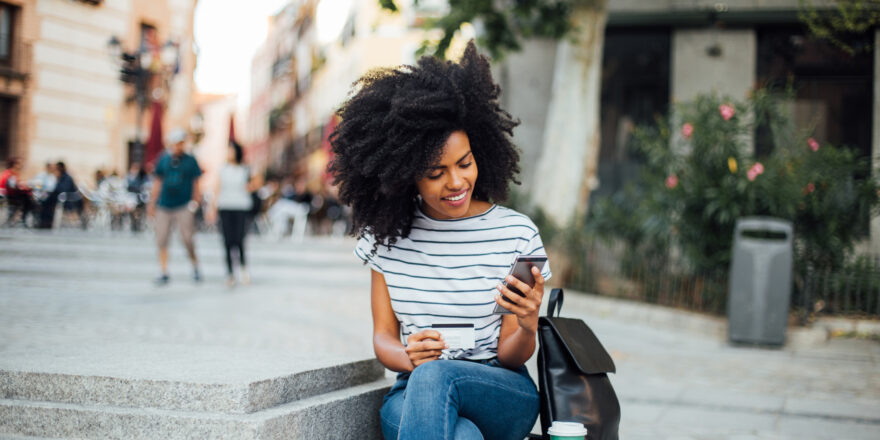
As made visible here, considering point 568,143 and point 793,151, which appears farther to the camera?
point 568,143

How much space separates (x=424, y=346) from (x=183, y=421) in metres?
0.86

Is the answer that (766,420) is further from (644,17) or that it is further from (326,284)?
(644,17)

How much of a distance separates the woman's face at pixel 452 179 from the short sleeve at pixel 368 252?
0.95 ft

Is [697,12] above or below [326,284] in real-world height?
above

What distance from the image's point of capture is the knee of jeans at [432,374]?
8.68ft

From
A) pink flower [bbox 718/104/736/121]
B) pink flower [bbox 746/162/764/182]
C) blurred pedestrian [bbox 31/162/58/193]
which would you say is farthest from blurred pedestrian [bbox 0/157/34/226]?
pink flower [bbox 718/104/736/121]

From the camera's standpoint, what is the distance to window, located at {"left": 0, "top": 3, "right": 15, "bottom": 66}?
6008 millimetres

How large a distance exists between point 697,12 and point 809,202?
6.31 metres

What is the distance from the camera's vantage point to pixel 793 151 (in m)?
9.53

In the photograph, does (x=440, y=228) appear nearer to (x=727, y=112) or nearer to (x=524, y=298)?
(x=524, y=298)

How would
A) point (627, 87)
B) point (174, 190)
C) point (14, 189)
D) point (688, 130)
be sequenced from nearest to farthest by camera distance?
1. point (14, 189)
2. point (688, 130)
3. point (174, 190)
4. point (627, 87)

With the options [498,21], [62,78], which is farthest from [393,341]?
[498,21]

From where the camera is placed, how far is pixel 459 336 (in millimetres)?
2883

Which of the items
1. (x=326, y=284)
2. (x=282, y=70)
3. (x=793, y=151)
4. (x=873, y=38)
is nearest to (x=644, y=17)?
(x=873, y=38)
